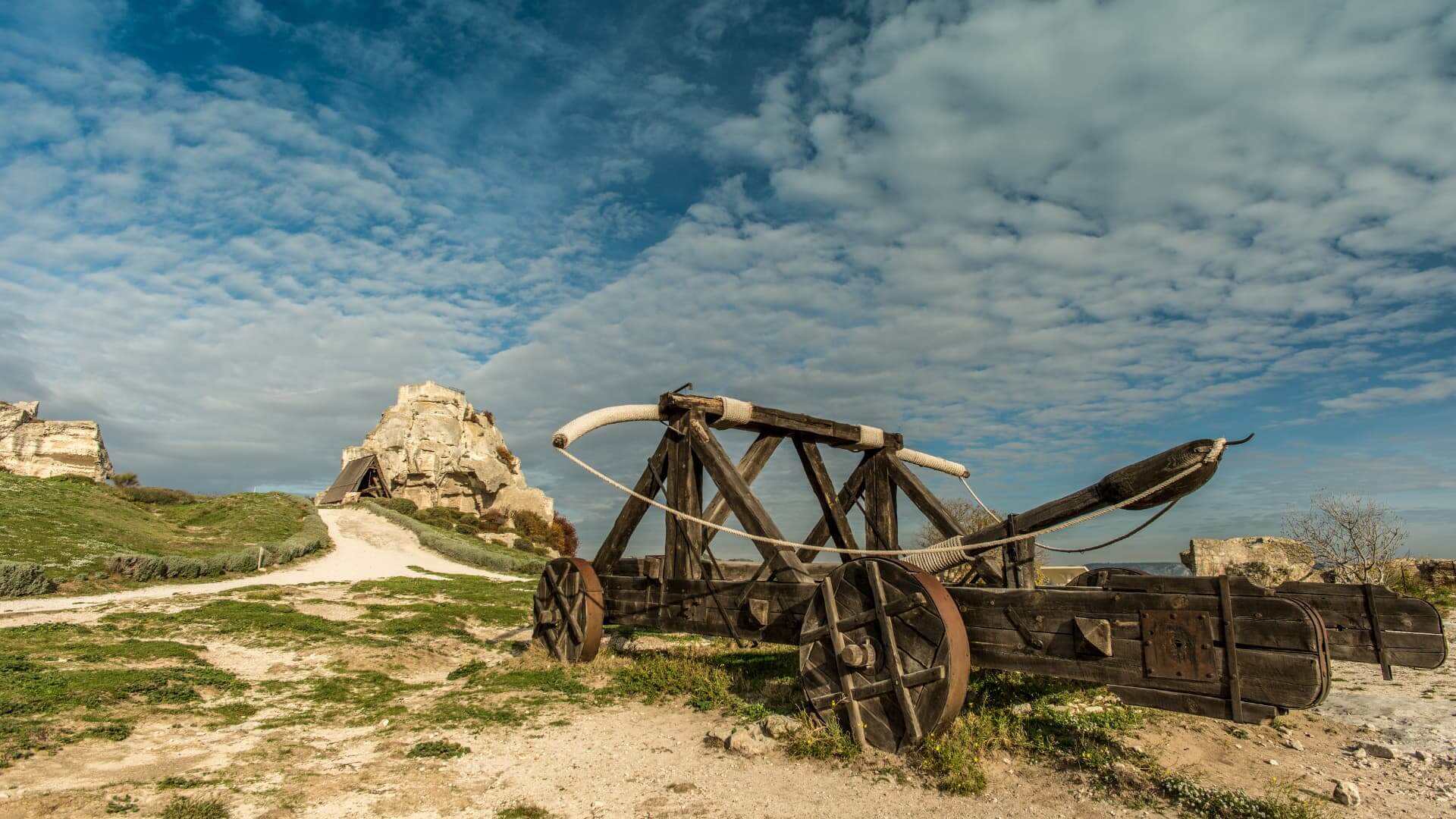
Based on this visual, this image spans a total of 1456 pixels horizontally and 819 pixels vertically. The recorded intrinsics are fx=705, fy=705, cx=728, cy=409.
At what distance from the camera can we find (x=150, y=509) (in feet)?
111

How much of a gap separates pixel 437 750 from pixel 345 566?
22.0 m

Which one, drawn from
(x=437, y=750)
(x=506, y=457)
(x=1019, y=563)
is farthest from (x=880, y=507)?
(x=506, y=457)

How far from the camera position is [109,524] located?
25.5 metres

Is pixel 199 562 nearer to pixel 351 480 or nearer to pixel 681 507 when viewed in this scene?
pixel 681 507

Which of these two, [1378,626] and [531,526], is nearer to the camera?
[1378,626]

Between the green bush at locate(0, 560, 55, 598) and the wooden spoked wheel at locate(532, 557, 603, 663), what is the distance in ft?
44.6

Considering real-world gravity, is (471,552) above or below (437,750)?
above

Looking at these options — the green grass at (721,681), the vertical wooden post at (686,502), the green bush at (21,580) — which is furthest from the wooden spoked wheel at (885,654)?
the green bush at (21,580)

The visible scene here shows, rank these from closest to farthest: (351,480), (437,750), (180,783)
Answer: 1. (180,783)
2. (437,750)
3. (351,480)

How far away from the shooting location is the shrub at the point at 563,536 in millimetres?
49656

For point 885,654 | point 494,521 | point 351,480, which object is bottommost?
point 885,654

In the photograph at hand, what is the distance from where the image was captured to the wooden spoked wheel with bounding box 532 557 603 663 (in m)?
9.20

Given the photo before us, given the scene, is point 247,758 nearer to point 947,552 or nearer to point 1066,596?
point 947,552

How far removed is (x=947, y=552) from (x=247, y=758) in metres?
6.21
